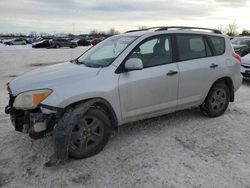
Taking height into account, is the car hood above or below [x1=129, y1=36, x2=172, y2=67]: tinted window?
below

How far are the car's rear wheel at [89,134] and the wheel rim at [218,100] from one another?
2.41 meters

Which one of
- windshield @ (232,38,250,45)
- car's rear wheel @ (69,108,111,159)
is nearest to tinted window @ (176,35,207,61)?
car's rear wheel @ (69,108,111,159)

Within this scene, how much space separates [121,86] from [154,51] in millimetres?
938

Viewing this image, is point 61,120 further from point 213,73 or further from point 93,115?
point 213,73

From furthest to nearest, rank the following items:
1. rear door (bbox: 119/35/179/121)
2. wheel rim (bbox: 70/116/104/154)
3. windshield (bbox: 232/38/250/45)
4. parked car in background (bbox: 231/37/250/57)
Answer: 1. windshield (bbox: 232/38/250/45)
2. parked car in background (bbox: 231/37/250/57)
3. rear door (bbox: 119/35/179/121)
4. wheel rim (bbox: 70/116/104/154)

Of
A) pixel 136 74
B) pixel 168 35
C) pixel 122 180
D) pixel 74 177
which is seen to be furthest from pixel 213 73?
pixel 74 177

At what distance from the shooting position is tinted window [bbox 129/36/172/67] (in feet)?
14.5

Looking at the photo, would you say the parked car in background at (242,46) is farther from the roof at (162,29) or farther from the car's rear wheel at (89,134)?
the car's rear wheel at (89,134)

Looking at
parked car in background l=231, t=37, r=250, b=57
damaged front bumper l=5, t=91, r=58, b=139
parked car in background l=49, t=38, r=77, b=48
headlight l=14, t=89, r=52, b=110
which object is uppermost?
headlight l=14, t=89, r=52, b=110

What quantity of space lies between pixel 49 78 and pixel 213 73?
116 inches

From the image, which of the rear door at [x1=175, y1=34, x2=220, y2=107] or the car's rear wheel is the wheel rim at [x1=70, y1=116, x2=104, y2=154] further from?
the rear door at [x1=175, y1=34, x2=220, y2=107]

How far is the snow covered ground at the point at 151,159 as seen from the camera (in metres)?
3.37

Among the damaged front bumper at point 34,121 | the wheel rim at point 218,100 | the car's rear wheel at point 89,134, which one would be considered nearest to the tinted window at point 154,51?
the car's rear wheel at point 89,134

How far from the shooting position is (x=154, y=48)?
461 centimetres
